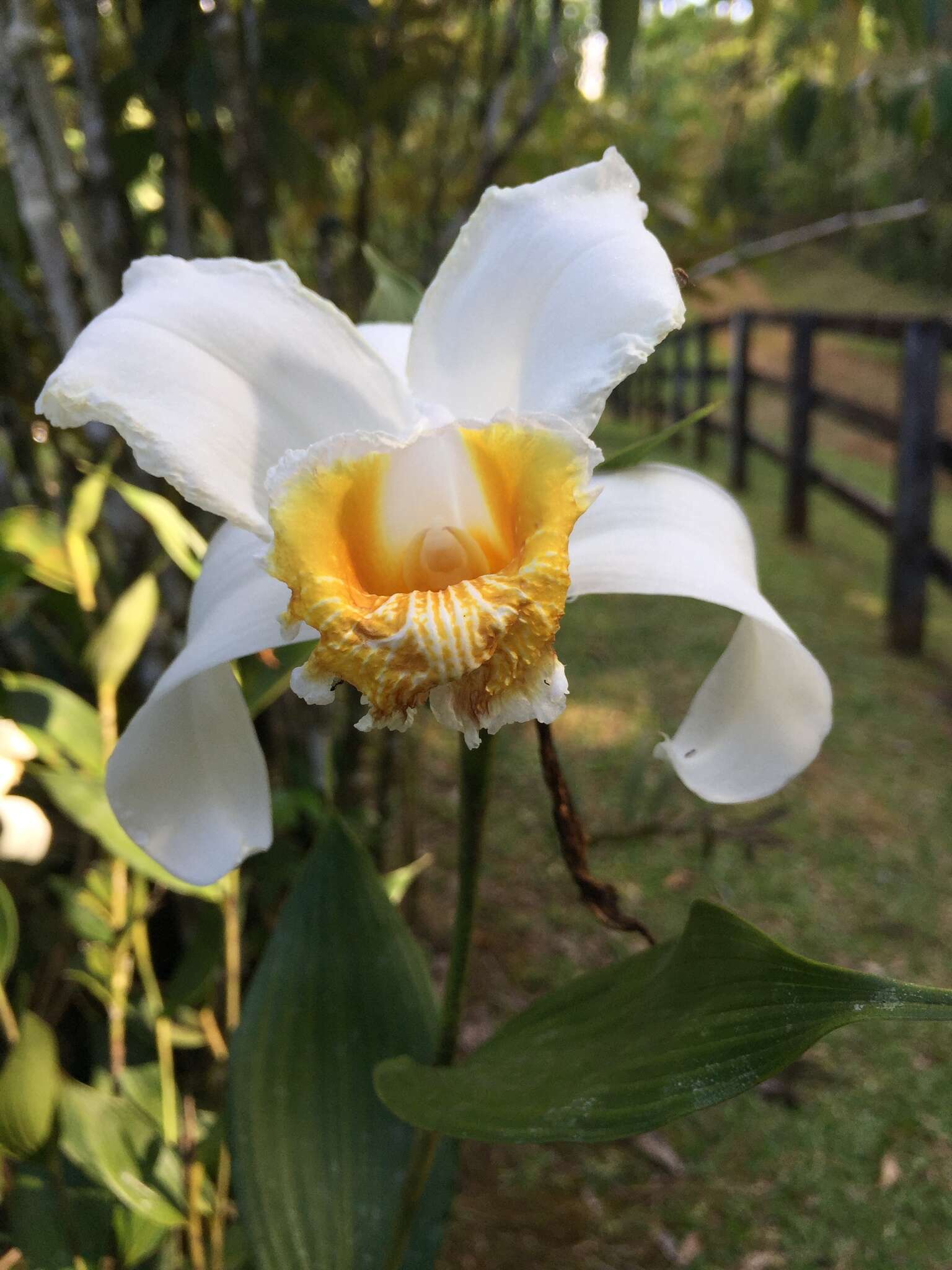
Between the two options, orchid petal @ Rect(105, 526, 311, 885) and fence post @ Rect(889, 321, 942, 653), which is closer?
orchid petal @ Rect(105, 526, 311, 885)

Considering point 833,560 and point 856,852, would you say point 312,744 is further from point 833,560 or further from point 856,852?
point 833,560

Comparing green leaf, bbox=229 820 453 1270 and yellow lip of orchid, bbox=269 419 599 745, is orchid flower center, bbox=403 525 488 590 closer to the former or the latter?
yellow lip of orchid, bbox=269 419 599 745

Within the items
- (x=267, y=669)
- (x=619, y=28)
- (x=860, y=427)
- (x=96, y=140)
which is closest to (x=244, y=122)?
(x=96, y=140)

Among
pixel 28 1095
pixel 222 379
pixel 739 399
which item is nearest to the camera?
pixel 222 379

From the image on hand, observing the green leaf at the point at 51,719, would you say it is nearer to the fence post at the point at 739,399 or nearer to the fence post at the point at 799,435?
the fence post at the point at 799,435

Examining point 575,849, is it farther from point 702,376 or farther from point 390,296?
point 702,376

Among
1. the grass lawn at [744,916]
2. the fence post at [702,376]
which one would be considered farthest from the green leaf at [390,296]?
the fence post at [702,376]

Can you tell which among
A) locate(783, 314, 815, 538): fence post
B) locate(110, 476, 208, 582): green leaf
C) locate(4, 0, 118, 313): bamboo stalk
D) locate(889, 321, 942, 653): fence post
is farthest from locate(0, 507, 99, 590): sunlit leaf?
locate(783, 314, 815, 538): fence post
